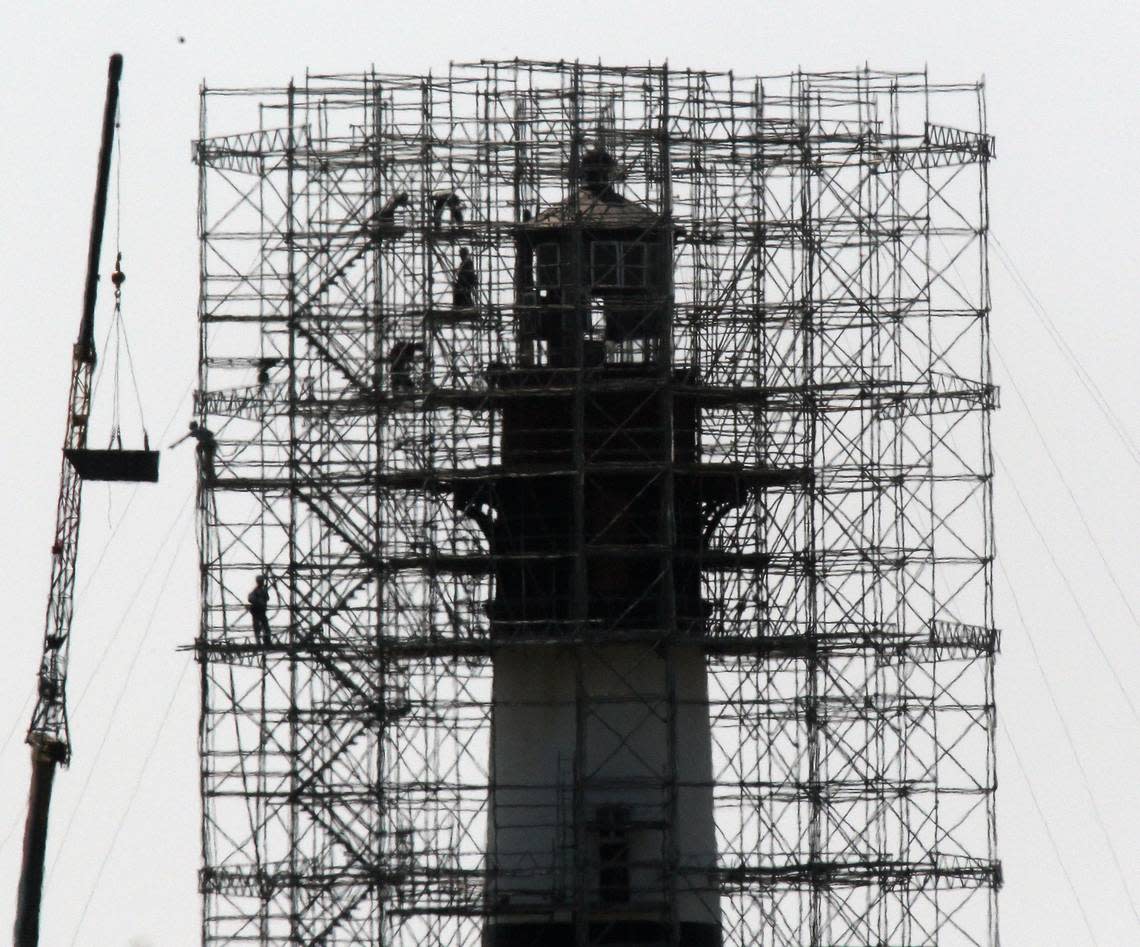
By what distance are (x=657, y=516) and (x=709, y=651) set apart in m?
3.36

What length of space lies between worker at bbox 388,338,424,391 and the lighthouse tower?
228 cm

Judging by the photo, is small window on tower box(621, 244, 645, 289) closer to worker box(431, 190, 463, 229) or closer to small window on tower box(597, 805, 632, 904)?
worker box(431, 190, 463, 229)

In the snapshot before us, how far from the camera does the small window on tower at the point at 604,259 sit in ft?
233

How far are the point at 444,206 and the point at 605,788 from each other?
13567 millimetres

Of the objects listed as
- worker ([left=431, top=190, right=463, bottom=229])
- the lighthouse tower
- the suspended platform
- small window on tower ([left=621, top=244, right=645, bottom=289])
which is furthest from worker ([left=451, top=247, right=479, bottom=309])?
the suspended platform

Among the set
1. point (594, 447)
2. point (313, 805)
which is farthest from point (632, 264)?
point (313, 805)

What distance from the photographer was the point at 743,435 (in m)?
71.9

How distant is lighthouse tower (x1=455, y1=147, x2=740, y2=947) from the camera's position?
225 feet

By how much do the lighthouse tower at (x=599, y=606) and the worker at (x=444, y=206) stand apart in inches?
76.2

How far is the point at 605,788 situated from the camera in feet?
225

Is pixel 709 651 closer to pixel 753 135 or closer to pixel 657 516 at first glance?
pixel 657 516

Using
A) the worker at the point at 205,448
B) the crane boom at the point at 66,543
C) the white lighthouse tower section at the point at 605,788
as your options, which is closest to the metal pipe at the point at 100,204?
the crane boom at the point at 66,543

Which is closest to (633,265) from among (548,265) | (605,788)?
(548,265)

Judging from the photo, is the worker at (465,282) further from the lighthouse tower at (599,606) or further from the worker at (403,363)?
the lighthouse tower at (599,606)
